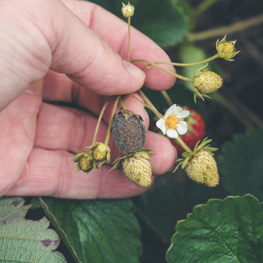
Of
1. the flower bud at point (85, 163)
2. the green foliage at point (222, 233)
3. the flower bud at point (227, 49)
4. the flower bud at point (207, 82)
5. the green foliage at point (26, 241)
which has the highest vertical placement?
the flower bud at point (227, 49)

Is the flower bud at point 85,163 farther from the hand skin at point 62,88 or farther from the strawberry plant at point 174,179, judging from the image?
the hand skin at point 62,88

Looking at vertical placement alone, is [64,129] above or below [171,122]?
below

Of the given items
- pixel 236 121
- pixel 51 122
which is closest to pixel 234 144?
pixel 236 121

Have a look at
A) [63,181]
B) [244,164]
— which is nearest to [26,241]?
[63,181]

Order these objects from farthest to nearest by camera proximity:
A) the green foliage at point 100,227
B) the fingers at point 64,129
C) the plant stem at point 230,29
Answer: the plant stem at point 230,29 < the fingers at point 64,129 < the green foliage at point 100,227

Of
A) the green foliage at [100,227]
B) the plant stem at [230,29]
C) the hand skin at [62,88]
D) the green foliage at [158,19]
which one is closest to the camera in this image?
the hand skin at [62,88]

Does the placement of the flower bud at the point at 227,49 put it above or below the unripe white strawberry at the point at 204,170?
above

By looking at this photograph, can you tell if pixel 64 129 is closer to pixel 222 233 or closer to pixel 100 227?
pixel 100 227

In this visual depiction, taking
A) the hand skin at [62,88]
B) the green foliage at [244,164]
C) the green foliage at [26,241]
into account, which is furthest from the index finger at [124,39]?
the green foliage at [26,241]
